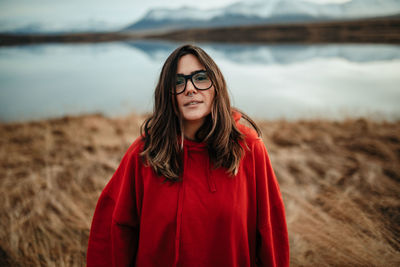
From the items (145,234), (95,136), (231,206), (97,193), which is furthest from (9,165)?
(231,206)

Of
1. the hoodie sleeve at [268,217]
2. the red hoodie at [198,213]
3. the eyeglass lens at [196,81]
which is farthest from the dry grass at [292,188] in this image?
the eyeglass lens at [196,81]

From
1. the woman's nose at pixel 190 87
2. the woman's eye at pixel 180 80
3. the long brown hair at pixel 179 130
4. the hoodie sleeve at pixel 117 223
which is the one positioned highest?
the woman's eye at pixel 180 80

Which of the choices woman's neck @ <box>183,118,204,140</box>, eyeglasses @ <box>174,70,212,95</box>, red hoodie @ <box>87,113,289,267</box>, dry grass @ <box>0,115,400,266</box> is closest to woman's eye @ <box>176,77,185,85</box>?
eyeglasses @ <box>174,70,212,95</box>

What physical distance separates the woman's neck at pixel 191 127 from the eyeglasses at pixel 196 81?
9.4 inches

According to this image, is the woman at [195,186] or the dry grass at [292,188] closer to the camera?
the woman at [195,186]

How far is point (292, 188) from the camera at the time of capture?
4.03 m

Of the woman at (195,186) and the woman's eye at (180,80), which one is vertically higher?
the woman's eye at (180,80)

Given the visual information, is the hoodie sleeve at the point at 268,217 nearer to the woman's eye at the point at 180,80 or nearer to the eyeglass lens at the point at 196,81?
the eyeglass lens at the point at 196,81

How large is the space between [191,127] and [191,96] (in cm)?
24

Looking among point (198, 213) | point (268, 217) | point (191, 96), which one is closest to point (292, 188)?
point (268, 217)

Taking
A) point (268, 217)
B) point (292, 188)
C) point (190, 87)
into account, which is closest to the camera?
point (190, 87)

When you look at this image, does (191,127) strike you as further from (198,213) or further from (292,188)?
(292,188)

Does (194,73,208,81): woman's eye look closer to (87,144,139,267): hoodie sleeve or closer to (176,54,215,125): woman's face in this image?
(176,54,215,125): woman's face

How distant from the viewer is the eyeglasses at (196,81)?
5.15 feet
